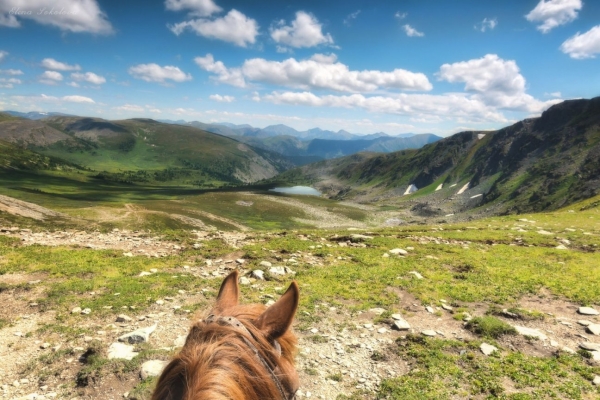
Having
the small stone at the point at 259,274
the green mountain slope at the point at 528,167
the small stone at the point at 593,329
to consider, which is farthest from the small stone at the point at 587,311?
the green mountain slope at the point at 528,167

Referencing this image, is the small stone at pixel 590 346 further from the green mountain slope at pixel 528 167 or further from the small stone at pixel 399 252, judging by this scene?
the green mountain slope at pixel 528 167

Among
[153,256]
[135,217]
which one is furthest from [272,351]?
[135,217]

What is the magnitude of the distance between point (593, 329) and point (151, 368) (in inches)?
576

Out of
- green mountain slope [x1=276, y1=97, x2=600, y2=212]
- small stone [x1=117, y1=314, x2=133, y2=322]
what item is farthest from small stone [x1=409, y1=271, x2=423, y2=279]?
green mountain slope [x1=276, y1=97, x2=600, y2=212]

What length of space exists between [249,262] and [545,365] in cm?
1315

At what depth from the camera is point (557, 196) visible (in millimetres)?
79438

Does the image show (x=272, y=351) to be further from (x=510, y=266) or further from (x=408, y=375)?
(x=510, y=266)

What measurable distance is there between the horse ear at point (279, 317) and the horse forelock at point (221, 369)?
0.11 metres

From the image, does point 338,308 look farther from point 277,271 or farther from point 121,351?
point 121,351

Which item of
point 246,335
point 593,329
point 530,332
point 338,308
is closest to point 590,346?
point 593,329

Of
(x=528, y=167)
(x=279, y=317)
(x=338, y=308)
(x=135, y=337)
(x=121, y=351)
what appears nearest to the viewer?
(x=279, y=317)

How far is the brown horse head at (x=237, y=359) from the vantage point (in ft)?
7.27

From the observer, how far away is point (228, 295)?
349cm

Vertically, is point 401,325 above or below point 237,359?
below
